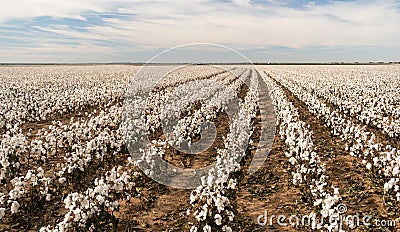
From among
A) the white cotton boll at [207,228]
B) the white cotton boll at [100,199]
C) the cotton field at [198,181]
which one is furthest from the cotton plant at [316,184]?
the white cotton boll at [100,199]

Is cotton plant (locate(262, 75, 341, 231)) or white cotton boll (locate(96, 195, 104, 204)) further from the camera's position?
white cotton boll (locate(96, 195, 104, 204))

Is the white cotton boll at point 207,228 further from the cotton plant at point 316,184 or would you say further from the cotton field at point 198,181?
the cotton plant at point 316,184

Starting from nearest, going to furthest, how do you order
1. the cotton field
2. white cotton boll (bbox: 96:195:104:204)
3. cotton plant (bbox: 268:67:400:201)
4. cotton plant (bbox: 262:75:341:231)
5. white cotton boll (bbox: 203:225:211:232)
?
1. white cotton boll (bbox: 203:225:211:232)
2. cotton plant (bbox: 262:75:341:231)
3. white cotton boll (bbox: 96:195:104:204)
4. the cotton field
5. cotton plant (bbox: 268:67:400:201)

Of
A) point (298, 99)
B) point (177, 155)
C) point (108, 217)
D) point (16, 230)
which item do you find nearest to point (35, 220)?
point (16, 230)

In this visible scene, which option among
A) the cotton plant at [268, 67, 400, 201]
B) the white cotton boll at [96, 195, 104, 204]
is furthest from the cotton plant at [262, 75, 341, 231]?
the white cotton boll at [96, 195, 104, 204]

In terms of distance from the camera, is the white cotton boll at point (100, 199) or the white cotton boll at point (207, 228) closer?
the white cotton boll at point (207, 228)

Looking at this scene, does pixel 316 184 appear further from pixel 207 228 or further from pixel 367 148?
pixel 367 148

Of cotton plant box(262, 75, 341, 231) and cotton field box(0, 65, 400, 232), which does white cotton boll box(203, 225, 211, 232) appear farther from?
cotton plant box(262, 75, 341, 231)

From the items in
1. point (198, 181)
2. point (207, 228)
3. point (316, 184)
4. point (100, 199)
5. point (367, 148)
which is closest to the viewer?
point (207, 228)

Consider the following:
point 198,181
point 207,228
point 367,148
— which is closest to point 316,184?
point 207,228

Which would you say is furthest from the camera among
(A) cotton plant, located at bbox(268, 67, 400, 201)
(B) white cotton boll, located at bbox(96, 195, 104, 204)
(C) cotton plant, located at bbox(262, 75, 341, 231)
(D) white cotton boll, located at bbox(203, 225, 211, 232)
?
(A) cotton plant, located at bbox(268, 67, 400, 201)

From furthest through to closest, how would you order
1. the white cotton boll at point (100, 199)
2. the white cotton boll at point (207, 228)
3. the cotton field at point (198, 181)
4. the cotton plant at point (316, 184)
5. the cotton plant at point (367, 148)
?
the cotton plant at point (367, 148)
the cotton field at point (198, 181)
the white cotton boll at point (100, 199)
the cotton plant at point (316, 184)
the white cotton boll at point (207, 228)

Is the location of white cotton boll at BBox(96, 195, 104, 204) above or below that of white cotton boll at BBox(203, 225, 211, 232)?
above

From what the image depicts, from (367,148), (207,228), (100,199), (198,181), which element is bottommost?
(198,181)
